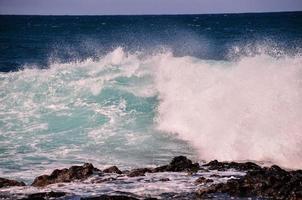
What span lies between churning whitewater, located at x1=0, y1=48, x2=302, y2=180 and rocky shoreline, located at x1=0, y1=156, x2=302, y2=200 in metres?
1.71

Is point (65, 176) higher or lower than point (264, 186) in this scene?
higher

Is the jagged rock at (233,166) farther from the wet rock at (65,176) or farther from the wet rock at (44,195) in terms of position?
the wet rock at (44,195)

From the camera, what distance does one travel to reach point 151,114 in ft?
53.4

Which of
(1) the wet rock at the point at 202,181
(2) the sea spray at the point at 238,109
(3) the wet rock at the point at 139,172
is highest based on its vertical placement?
(2) the sea spray at the point at 238,109

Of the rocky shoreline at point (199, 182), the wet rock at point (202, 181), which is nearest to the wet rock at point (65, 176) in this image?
the rocky shoreline at point (199, 182)

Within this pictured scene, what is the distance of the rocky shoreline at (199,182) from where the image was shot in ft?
23.5

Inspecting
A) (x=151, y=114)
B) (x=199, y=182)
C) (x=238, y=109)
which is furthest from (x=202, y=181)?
(x=151, y=114)

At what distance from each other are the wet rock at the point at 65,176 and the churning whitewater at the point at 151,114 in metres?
1.47

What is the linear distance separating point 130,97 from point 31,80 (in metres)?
5.15

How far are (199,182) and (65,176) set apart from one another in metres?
2.58

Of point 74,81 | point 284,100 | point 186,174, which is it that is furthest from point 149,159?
point 74,81

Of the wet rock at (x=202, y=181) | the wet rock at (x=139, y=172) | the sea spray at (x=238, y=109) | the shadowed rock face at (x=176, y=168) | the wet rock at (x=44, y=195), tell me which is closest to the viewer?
the wet rock at (x=44, y=195)

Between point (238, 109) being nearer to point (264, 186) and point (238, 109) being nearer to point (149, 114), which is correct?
point (149, 114)

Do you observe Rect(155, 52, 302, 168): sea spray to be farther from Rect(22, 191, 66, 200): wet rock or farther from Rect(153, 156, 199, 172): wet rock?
Rect(22, 191, 66, 200): wet rock
